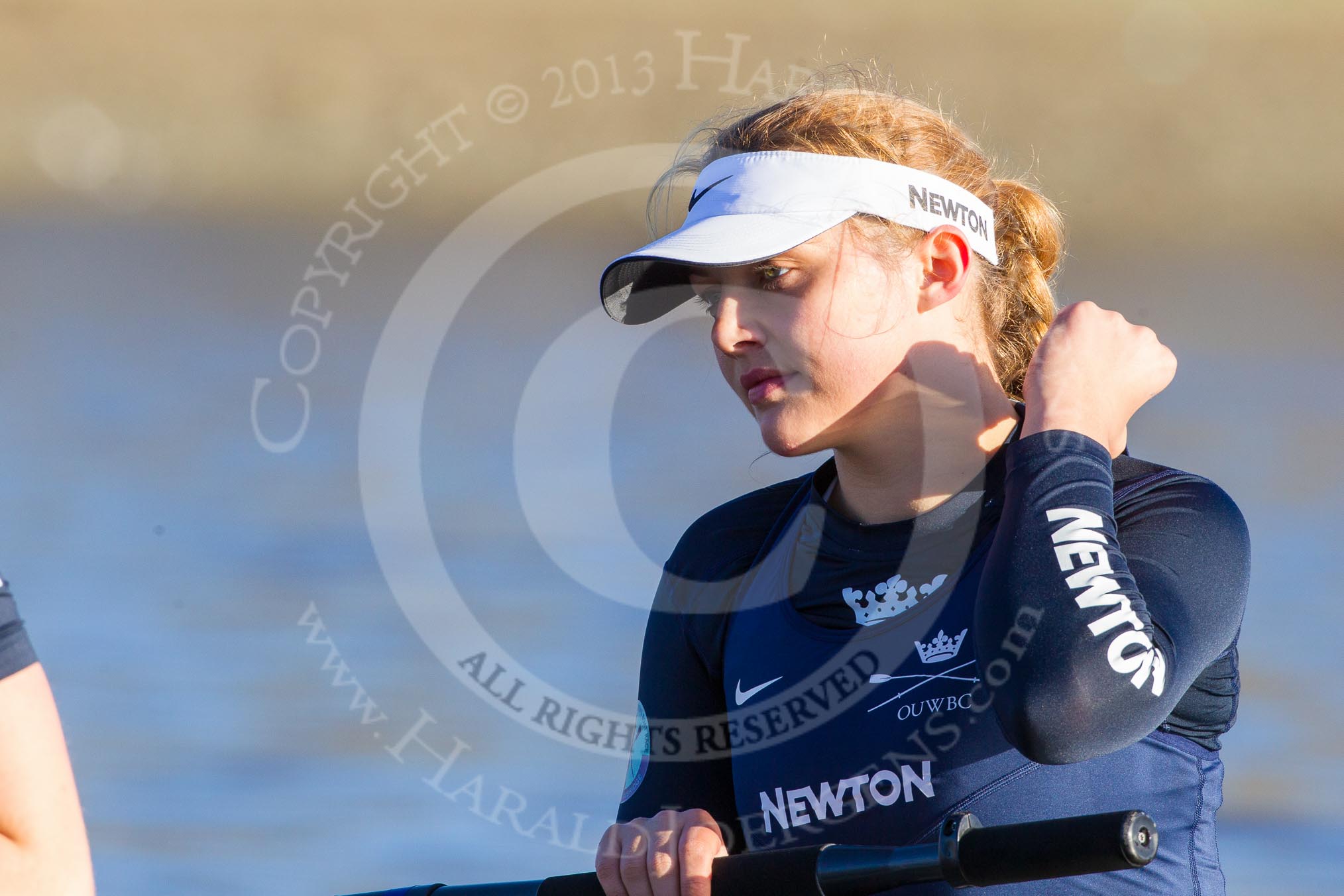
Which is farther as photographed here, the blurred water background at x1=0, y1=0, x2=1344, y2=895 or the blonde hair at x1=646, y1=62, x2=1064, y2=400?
the blurred water background at x1=0, y1=0, x2=1344, y2=895

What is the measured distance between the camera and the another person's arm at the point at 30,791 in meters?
1.35

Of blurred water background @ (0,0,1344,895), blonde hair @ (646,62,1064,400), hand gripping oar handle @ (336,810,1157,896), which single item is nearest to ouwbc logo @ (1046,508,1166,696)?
hand gripping oar handle @ (336,810,1157,896)

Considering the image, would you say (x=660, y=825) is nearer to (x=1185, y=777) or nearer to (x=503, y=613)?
(x=1185, y=777)

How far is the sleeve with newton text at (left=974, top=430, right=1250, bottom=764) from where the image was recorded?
4.87 feet

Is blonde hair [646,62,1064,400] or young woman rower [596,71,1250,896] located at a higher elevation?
blonde hair [646,62,1064,400]

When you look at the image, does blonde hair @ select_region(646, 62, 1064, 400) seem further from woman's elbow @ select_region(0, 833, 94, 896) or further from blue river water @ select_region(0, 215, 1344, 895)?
blue river water @ select_region(0, 215, 1344, 895)

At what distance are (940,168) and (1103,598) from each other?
0.66 metres

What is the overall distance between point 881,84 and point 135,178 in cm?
1124

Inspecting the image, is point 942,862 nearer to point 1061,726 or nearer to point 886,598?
point 1061,726

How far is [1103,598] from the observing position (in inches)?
59.1

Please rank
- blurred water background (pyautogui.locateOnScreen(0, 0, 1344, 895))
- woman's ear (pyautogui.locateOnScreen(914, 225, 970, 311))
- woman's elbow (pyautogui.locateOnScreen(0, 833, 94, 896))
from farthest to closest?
blurred water background (pyautogui.locateOnScreen(0, 0, 1344, 895)) < woman's ear (pyautogui.locateOnScreen(914, 225, 970, 311)) < woman's elbow (pyautogui.locateOnScreen(0, 833, 94, 896))

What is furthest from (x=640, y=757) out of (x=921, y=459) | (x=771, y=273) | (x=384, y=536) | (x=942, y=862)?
(x=384, y=536)

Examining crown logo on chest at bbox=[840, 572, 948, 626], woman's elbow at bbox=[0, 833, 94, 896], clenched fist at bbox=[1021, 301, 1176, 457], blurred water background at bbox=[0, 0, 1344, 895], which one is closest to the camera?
woman's elbow at bbox=[0, 833, 94, 896]

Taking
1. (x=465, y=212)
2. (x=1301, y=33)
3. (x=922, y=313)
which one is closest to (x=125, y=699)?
(x=922, y=313)
